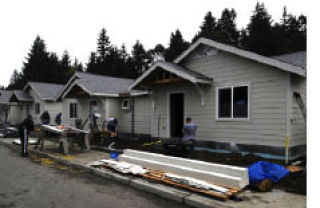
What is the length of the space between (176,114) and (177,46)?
127 feet

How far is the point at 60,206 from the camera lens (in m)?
4.60

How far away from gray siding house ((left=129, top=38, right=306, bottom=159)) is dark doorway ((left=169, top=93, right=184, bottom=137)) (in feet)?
0.21

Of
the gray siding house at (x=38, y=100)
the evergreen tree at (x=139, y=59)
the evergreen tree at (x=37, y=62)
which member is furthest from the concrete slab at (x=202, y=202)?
the evergreen tree at (x=37, y=62)

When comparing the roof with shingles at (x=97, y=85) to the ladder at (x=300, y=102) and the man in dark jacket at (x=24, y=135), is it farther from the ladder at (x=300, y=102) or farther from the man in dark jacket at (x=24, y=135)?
the ladder at (x=300, y=102)

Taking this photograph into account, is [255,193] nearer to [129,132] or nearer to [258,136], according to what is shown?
[258,136]

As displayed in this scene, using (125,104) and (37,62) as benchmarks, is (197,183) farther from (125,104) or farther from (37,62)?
(37,62)

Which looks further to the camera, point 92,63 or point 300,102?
point 92,63

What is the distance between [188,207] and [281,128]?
4974mm


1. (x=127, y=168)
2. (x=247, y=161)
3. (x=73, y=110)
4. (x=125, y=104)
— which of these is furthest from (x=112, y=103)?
(x=247, y=161)

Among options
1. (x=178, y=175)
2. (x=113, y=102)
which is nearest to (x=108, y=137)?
(x=113, y=102)

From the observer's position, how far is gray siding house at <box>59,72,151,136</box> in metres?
14.1

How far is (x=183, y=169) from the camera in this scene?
604cm

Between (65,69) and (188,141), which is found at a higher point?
(65,69)

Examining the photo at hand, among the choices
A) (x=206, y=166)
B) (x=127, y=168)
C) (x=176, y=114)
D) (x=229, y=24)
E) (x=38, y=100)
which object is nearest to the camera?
(x=206, y=166)
